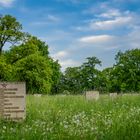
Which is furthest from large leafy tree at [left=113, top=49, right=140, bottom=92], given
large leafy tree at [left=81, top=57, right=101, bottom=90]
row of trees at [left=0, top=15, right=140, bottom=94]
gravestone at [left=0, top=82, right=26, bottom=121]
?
gravestone at [left=0, top=82, right=26, bottom=121]

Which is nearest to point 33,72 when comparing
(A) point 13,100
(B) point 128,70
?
(B) point 128,70

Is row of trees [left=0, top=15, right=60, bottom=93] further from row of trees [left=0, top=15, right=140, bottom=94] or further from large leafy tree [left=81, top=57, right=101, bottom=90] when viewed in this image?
large leafy tree [left=81, top=57, right=101, bottom=90]

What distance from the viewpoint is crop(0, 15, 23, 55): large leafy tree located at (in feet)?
243

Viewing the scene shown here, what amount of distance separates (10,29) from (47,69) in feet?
27.4

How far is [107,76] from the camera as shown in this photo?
9794 cm

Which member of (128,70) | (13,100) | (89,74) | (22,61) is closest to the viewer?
(13,100)

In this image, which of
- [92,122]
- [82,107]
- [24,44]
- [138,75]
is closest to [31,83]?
[24,44]

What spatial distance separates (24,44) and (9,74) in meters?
7.92

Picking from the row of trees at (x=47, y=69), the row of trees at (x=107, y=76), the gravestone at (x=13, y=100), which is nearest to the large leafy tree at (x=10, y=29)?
the row of trees at (x=47, y=69)

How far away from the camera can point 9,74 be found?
67.5 meters

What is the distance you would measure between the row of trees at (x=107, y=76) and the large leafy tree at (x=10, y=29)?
17.3 metres

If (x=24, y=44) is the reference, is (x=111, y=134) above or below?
below

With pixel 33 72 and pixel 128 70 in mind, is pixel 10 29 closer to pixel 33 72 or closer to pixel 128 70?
pixel 33 72

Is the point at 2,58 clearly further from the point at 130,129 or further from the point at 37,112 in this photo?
the point at 130,129
